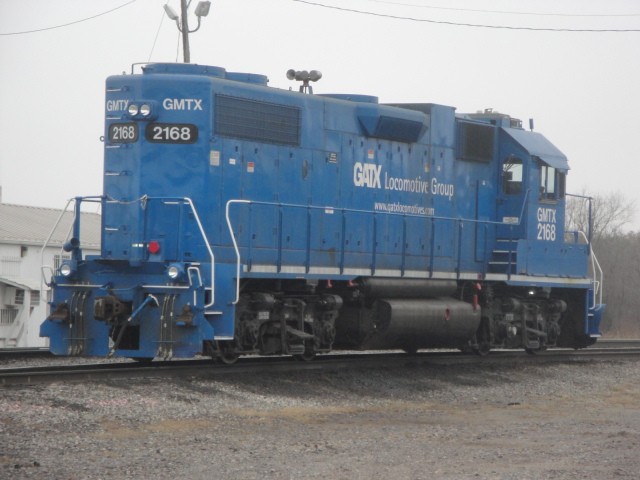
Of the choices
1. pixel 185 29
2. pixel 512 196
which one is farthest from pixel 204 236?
pixel 185 29

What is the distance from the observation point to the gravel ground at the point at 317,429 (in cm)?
852

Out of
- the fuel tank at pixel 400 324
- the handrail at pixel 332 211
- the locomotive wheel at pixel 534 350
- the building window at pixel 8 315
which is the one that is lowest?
the building window at pixel 8 315

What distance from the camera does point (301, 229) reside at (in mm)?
15750

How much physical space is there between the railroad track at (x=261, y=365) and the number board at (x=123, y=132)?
311cm

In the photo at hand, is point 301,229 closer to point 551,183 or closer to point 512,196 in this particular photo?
point 512,196

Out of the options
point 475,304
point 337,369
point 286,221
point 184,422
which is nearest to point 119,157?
point 286,221

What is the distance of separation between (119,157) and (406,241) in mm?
5065

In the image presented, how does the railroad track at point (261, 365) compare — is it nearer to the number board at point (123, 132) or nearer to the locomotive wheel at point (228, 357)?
the locomotive wheel at point (228, 357)

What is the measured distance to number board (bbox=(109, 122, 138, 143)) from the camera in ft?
48.1

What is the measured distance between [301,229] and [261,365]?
90.3 inches

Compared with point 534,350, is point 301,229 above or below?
above

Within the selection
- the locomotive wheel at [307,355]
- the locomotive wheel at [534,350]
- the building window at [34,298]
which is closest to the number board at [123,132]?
the locomotive wheel at [307,355]

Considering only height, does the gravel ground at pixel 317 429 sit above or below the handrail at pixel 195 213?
below

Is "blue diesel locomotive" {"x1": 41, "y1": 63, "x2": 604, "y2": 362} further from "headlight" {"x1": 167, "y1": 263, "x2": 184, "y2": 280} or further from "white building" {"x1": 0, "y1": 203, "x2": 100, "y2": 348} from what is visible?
"white building" {"x1": 0, "y1": 203, "x2": 100, "y2": 348}
